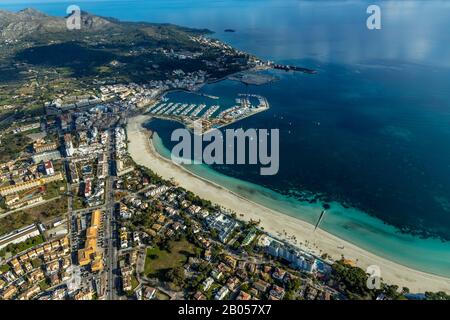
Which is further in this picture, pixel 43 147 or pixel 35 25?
pixel 35 25

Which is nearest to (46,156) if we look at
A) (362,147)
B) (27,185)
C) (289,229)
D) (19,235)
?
(27,185)

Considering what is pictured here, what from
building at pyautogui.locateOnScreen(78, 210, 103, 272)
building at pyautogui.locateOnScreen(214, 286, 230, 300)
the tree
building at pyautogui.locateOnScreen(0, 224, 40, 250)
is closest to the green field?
the tree

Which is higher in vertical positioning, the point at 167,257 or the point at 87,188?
the point at 87,188

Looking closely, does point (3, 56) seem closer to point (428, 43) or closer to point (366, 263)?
point (366, 263)

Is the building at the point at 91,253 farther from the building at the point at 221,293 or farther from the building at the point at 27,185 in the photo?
the building at the point at 27,185

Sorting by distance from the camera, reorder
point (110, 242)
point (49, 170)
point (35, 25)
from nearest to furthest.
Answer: point (110, 242), point (49, 170), point (35, 25)

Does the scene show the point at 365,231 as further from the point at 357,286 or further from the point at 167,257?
the point at 167,257

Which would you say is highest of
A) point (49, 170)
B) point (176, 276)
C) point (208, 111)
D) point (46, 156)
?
point (208, 111)

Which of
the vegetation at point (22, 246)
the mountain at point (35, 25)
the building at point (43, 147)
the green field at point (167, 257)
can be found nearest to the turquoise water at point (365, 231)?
the green field at point (167, 257)
